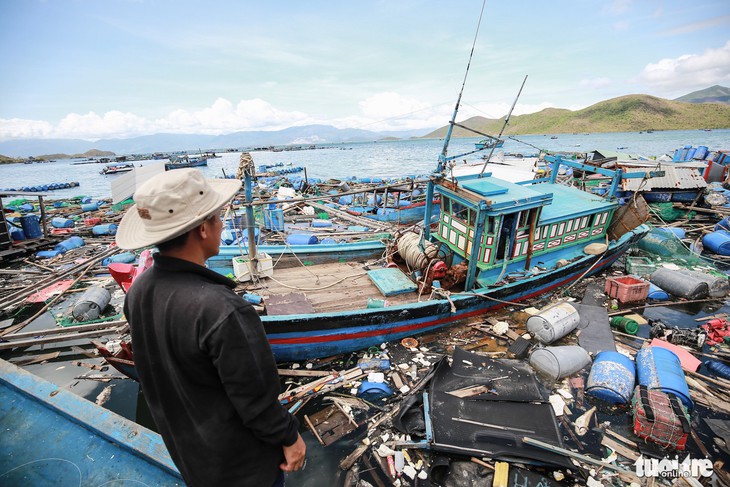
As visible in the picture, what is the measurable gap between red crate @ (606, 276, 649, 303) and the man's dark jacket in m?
10.7

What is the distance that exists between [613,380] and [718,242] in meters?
11.7

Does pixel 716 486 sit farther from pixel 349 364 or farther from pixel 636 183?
pixel 636 183

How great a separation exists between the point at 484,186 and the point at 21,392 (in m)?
9.08

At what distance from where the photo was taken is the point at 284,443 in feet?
5.83

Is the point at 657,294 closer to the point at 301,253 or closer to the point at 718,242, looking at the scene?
the point at 718,242

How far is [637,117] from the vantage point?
406 ft

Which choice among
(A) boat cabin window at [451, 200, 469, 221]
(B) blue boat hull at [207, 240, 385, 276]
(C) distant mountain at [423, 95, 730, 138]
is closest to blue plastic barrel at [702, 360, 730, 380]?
(A) boat cabin window at [451, 200, 469, 221]

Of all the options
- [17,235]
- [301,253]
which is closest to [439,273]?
[301,253]

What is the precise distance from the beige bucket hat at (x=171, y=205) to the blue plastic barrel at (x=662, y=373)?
7.34m

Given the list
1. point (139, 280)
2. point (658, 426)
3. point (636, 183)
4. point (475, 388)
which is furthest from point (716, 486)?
point (636, 183)

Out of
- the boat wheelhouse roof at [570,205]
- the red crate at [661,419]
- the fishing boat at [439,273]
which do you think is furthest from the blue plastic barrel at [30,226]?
the red crate at [661,419]

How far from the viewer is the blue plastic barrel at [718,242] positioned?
12164 mm

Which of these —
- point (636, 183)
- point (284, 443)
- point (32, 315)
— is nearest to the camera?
point (284, 443)

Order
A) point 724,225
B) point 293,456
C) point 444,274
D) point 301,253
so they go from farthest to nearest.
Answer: point 724,225
point 301,253
point 444,274
point 293,456
